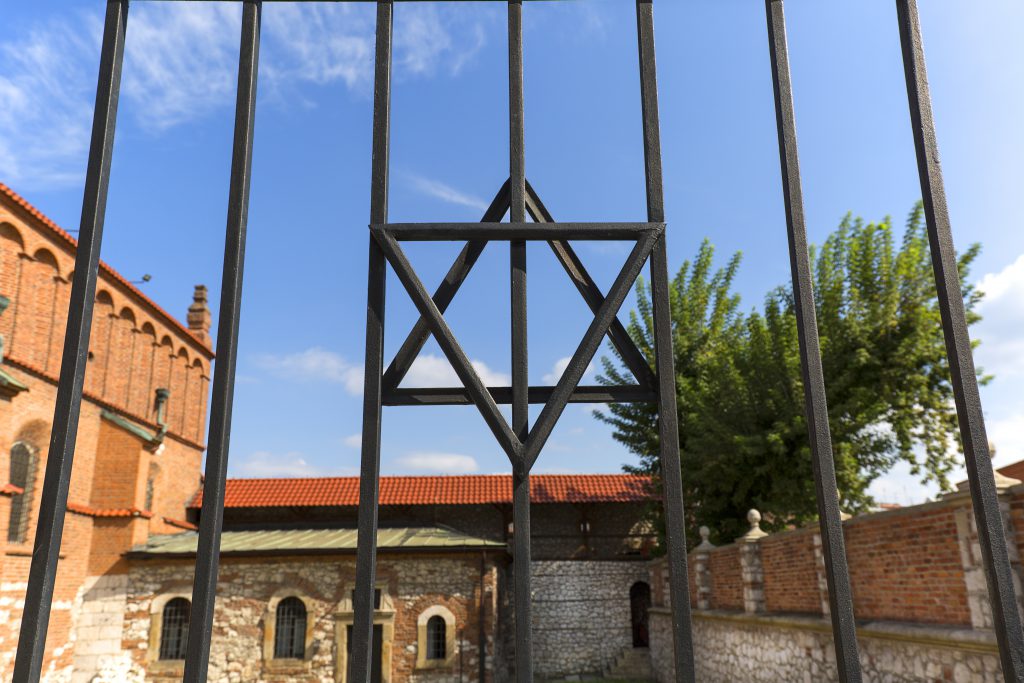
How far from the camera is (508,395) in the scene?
8.40 ft

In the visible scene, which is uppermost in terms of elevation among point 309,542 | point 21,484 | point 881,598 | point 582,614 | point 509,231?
point 21,484

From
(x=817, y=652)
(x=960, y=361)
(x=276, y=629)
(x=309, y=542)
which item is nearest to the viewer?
(x=960, y=361)

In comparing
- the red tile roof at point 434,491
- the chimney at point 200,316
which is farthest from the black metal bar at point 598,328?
the chimney at point 200,316

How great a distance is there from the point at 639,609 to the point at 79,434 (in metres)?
14.8

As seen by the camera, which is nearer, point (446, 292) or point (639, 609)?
point (446, 292)

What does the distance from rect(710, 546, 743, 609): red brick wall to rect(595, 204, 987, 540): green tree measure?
5.89ft

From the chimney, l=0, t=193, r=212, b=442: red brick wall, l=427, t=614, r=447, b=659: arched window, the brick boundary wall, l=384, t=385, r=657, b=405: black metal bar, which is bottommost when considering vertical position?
l=427, t=614, r=447, b=659: arched window

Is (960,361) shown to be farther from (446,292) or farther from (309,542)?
(309,542)

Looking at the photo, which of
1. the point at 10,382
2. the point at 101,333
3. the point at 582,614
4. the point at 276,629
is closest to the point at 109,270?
the point at 101,333

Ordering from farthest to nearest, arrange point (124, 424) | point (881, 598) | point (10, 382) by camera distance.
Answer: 1. point (124, 424)
2. point (10, 382)
3. point (881, 598)

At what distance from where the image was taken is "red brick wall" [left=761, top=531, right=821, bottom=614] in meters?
9.52

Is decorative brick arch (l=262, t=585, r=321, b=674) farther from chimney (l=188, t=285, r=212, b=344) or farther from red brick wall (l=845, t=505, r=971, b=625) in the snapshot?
chimney (l=188, t=285, r=212, b=344)

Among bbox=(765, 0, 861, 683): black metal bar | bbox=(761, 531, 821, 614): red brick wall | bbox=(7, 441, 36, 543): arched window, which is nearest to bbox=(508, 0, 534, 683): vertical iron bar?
bbox=(765, 0, 861, 683): black metal bar

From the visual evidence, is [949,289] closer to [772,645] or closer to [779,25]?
[779,25]
